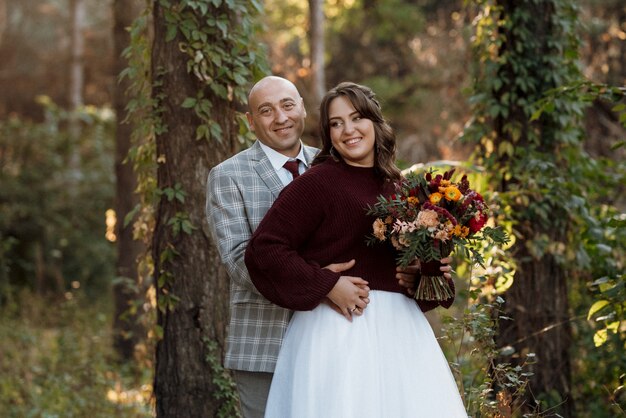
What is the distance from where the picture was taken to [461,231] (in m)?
3.30

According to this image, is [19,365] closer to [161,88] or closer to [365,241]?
[161,88]

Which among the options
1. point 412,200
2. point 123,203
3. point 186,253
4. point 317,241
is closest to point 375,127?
point 412,200

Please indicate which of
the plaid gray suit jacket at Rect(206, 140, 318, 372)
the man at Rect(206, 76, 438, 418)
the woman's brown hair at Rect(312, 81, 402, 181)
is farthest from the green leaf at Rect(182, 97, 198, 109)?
the woman's brown hair at Rect(312, 81, 402, 181)

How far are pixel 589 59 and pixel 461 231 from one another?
9.21 meters

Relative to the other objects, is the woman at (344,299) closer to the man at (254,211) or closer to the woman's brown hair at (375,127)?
the woman's brown hair at (375,127)

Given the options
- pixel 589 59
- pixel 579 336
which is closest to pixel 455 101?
pixel 589 59

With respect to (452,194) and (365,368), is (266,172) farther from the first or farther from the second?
(365,368)

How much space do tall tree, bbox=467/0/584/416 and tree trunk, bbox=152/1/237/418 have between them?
223 centimetres

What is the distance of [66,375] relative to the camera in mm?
7820

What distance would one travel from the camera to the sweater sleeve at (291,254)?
3307 millimetres

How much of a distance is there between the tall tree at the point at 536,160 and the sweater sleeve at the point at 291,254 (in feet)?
9.96

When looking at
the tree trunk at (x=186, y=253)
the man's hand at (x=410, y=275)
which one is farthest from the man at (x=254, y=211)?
the tree trunk at (x=186, y=253)

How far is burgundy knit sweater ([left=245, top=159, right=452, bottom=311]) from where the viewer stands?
10.9 ft

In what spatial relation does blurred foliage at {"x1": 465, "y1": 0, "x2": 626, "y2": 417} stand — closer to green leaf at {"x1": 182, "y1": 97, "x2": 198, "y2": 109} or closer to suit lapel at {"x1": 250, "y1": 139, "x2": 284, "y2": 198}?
green leaf at {"x1": 182, "y1": 97, "x2": 198, "y2": 109}
